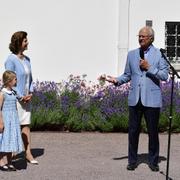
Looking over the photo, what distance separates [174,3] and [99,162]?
14.9 ft

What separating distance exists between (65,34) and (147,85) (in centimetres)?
419

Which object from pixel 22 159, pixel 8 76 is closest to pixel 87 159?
pixel 22 159

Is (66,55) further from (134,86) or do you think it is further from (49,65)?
(134,86)

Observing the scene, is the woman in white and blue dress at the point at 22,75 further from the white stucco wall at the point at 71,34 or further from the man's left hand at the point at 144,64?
the white stucco wall at the point at 71,34

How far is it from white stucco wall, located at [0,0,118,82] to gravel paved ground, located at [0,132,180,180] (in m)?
1.43

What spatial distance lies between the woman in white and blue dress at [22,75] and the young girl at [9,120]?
0.26 m

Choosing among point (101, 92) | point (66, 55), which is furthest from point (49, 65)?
point (101, 92)

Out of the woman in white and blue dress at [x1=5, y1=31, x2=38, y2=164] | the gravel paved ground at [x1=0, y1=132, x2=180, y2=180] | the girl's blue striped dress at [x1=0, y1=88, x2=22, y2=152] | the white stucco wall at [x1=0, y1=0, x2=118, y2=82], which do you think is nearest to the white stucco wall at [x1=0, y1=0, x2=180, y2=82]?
the white stucco wall at [x1=0, y1=0, x2=118, y2=82]

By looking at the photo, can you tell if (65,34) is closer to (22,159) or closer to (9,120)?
(22,159)

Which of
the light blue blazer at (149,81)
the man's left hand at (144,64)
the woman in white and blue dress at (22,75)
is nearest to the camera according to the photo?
the man's left hand at (144,64)

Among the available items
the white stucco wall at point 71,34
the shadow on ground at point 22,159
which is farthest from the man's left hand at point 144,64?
the white stucco wall at point 71,34

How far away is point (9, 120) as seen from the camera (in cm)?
811

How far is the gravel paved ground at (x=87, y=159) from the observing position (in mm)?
8031

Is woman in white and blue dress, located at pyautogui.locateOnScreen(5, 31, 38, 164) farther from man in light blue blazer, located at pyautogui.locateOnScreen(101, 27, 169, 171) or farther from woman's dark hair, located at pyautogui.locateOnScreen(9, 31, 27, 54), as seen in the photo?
man in light blue blazer, located at pyautogui.locateOnScreen(101, 27, 169, 171)
